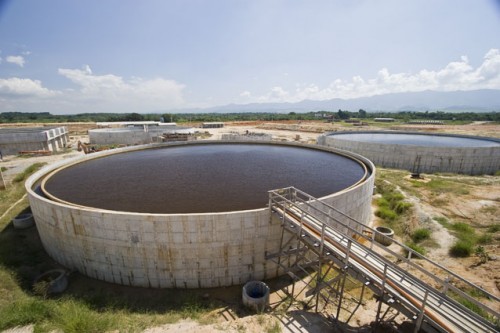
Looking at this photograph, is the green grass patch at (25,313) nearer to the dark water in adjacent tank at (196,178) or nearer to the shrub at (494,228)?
the dark water in adjacent tank at (196,178)

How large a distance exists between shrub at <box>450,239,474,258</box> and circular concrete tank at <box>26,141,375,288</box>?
5.10m

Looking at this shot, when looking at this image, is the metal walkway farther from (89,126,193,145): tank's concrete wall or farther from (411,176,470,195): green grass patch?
(89,126,193,145): tank's concrete wall

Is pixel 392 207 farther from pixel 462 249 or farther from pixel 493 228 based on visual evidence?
pixel 462 249

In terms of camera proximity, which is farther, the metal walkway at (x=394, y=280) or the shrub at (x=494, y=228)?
the shrub at (x=494, y=228)

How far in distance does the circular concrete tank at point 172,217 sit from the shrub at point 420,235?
308 centimetres

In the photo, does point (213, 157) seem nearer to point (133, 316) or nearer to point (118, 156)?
point (118, 156)

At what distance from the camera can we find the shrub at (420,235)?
1613 cm

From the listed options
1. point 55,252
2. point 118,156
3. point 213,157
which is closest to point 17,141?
point 118,156

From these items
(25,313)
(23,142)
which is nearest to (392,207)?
(25,313)

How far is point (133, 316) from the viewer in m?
10.3

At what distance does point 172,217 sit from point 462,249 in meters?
16.4

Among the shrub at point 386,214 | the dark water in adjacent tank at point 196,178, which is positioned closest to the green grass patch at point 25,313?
the dark water in adjacent tank at point 196,178

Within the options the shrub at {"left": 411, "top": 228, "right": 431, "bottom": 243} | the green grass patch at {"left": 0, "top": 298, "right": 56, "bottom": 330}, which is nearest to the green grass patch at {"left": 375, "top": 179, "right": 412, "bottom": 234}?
the shrub at {"left": 411, "top": 228, "right": 431, "bottom": 243}

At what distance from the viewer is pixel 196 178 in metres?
20.2
